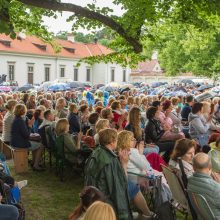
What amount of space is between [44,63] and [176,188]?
183 feet

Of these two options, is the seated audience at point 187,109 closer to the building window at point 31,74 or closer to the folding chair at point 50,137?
the folding chair at point 50,137

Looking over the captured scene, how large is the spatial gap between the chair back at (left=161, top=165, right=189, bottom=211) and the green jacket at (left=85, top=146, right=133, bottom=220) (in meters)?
0.77

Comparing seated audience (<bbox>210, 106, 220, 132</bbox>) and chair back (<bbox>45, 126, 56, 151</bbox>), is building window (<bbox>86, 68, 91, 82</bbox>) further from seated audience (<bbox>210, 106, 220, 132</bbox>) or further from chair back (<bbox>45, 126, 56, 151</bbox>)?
chair back (<bbox>45, 126, 56, 151</bbox>)

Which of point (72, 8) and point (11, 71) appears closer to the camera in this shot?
point (72, 8)

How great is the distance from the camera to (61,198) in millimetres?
7902

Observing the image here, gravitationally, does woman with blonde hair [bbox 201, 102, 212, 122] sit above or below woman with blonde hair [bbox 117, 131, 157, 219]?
above

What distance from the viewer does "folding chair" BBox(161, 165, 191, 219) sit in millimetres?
5922

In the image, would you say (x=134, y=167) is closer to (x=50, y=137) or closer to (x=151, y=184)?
(x=151, y=184)

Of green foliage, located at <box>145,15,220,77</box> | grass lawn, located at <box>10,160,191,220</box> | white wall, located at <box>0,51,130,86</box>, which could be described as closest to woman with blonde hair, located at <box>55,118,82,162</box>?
grass lawn, located at <box>10,160,191,220</box>

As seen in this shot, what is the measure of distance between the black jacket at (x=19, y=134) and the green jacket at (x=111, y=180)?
13.5ft

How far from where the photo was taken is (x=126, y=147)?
6387mm

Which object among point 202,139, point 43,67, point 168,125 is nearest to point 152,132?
point 168,125

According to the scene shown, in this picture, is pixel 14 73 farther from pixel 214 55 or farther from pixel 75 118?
pixel 75 118

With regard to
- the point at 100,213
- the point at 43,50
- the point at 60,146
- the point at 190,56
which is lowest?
the point at 60,146
